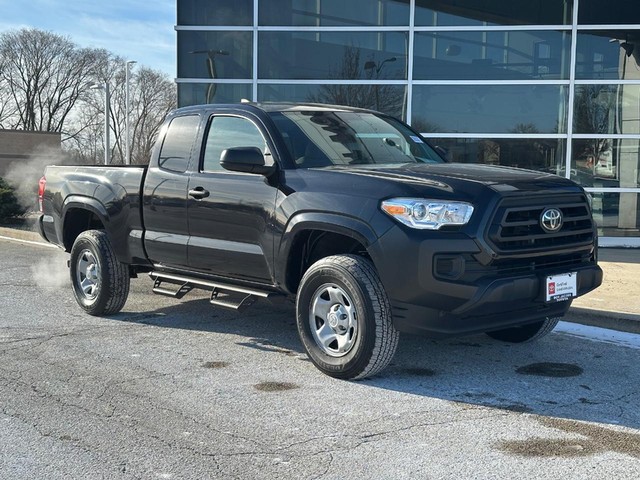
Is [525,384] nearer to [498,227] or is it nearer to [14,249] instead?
[498,227]

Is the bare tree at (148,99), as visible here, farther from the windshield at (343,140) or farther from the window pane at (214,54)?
the windshield at (343,140)

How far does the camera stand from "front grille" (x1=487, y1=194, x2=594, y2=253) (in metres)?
4.85

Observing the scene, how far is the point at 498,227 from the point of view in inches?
189

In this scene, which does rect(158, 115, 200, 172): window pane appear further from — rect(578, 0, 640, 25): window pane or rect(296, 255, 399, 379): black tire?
rect(578, 0, 640, 25): window pane

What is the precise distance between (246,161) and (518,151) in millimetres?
9512

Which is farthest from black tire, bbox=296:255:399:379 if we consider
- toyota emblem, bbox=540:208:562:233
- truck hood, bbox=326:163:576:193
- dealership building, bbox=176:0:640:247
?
dealership building, bbox=176:0:640:247

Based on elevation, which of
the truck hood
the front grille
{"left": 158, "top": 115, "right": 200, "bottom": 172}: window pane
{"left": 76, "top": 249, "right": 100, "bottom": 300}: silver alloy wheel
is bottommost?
{"left": 76, "top": 249, "right": 100, "bottom": 300}: silver alloy wheel

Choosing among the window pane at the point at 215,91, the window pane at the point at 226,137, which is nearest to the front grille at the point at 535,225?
the window pane at the point at 226,137

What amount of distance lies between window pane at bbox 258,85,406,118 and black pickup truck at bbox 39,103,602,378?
25.3 ft

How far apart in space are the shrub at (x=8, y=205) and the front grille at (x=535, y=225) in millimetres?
14227

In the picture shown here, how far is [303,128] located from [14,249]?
28.3ft

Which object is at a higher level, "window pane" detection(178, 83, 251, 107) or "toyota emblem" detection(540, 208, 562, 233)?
"window pane" detection(178, 83, 251, 107)

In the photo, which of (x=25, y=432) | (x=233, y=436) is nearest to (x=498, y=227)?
(x=233, y=436)

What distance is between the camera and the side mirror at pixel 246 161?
5.56 metres
